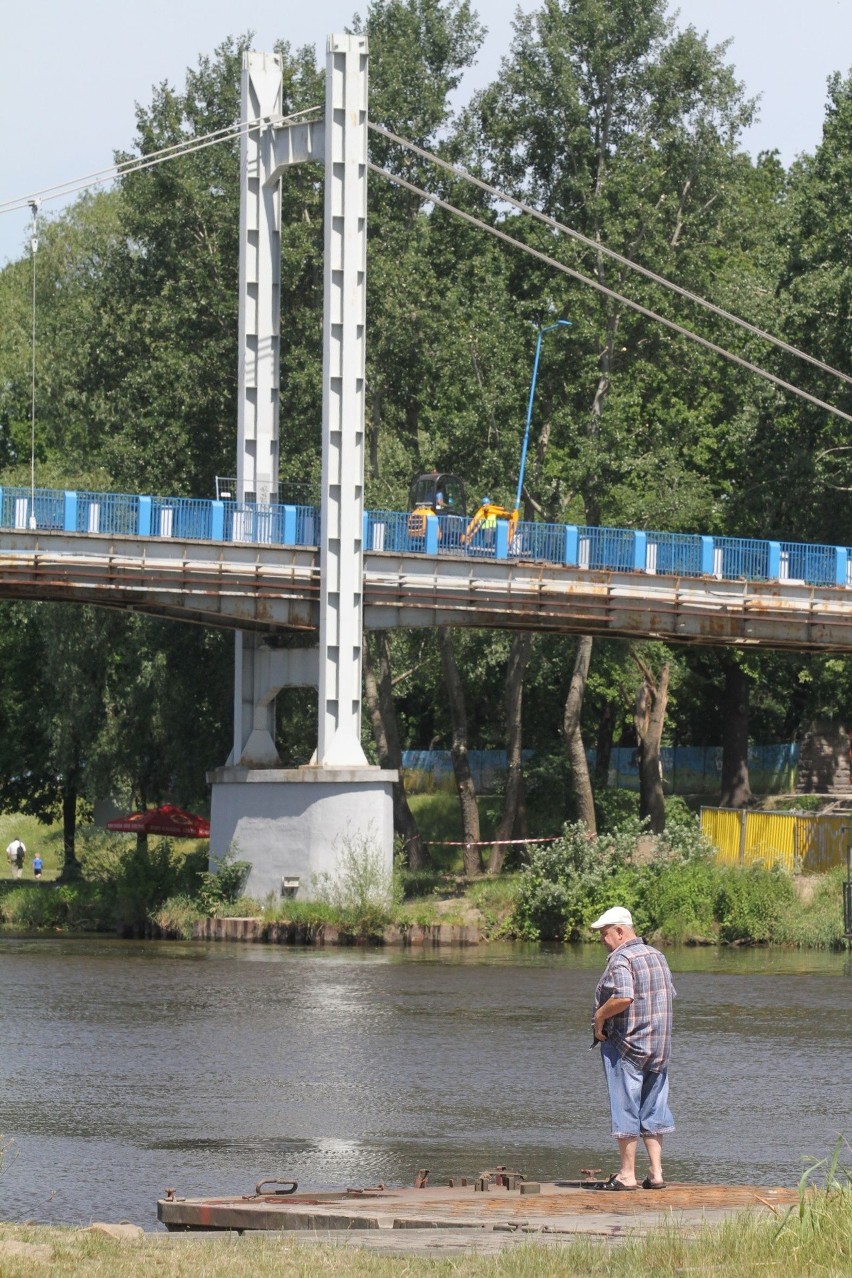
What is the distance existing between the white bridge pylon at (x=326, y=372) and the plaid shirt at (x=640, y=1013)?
32534mm

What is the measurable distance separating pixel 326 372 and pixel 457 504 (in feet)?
25.0

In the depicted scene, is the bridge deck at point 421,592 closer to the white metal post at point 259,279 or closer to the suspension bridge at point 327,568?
the suspension bridge at point 327,568

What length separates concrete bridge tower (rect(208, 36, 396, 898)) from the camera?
149ft

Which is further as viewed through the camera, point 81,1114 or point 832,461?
point 832,461

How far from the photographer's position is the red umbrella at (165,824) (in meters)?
53.1

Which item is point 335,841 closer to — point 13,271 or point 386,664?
point 386,664

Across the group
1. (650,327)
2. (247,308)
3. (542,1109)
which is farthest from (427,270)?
(542,1109)

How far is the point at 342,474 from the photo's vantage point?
46.1 m

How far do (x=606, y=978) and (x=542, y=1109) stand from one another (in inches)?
262

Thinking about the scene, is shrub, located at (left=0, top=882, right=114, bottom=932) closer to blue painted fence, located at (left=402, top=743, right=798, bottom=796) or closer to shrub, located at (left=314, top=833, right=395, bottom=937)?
shrub, located at (left=314, top=833, right=395, bottom=937)

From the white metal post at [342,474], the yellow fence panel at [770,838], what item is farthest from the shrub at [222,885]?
the yellow fence panel at [770,838]

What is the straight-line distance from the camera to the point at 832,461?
193 ft

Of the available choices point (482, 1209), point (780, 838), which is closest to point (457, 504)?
point (780, 838)

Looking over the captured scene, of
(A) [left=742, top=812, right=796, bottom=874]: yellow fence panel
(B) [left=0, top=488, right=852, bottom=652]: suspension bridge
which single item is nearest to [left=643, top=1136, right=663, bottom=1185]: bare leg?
(B) [left=0, top=488, right=852, bottom=652]: suspension bridge
